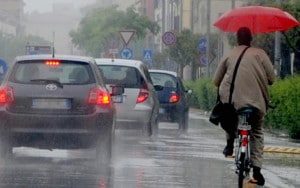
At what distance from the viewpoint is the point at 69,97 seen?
16141 mm

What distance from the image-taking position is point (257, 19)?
48.8ft

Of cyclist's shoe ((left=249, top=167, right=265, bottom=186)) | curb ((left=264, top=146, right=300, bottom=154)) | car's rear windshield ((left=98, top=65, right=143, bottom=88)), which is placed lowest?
curb ((left=264, top=146, right=300, bottom=154))

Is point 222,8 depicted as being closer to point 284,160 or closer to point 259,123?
point 284,160

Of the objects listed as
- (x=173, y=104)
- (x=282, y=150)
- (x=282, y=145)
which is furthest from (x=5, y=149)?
(x=173, y=104)

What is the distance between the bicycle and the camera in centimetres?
1262

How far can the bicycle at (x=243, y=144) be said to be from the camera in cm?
1262

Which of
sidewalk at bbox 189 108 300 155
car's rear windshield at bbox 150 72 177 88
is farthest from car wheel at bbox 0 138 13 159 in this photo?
car's rear windshield at bbox 150 72 177 88

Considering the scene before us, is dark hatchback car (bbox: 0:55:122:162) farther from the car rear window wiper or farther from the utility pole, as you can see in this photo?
the utility pole

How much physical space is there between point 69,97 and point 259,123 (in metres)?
4.00

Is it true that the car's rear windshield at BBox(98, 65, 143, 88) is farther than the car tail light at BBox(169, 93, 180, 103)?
No

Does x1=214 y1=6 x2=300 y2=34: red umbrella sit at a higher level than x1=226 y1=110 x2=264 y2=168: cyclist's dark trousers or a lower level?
higher

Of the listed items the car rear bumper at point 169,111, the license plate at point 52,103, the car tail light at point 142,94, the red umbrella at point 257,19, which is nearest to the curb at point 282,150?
the car tail light at point 142,94

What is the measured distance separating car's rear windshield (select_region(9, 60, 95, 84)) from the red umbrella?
2506mm

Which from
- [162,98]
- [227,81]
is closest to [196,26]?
[162,98]
